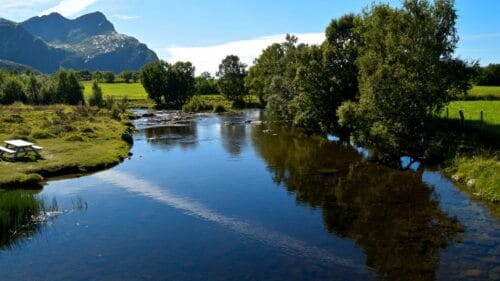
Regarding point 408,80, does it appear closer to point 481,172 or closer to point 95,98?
point 481,172

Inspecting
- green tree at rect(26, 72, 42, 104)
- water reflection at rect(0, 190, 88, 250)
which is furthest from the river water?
green tree at rect(26, 72, 42, 104)

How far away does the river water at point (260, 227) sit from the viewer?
21406mm

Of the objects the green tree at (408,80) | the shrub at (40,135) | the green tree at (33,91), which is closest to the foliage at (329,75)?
the green tree at (408,80)

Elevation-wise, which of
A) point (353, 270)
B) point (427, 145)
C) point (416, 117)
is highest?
point (416, 117)

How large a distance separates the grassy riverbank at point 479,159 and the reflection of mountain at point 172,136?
3508 cm

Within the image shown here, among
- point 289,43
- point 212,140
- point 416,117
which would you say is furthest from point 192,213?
point 289,43

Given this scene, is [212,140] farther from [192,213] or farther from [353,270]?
[353,270]

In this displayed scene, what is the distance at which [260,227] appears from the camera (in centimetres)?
2764

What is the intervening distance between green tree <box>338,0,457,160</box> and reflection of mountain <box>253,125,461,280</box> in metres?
3.76

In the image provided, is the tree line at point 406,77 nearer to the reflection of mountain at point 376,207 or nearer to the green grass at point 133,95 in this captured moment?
the reflection of mountain at point 376,207

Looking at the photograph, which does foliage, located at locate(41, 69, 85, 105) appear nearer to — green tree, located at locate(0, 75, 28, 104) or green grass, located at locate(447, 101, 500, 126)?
green tree, located at locate(0, 75, 28, 104)

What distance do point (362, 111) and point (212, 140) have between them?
1153 inches

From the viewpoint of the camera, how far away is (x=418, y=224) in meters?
26.8

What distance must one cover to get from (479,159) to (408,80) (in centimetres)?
1047
